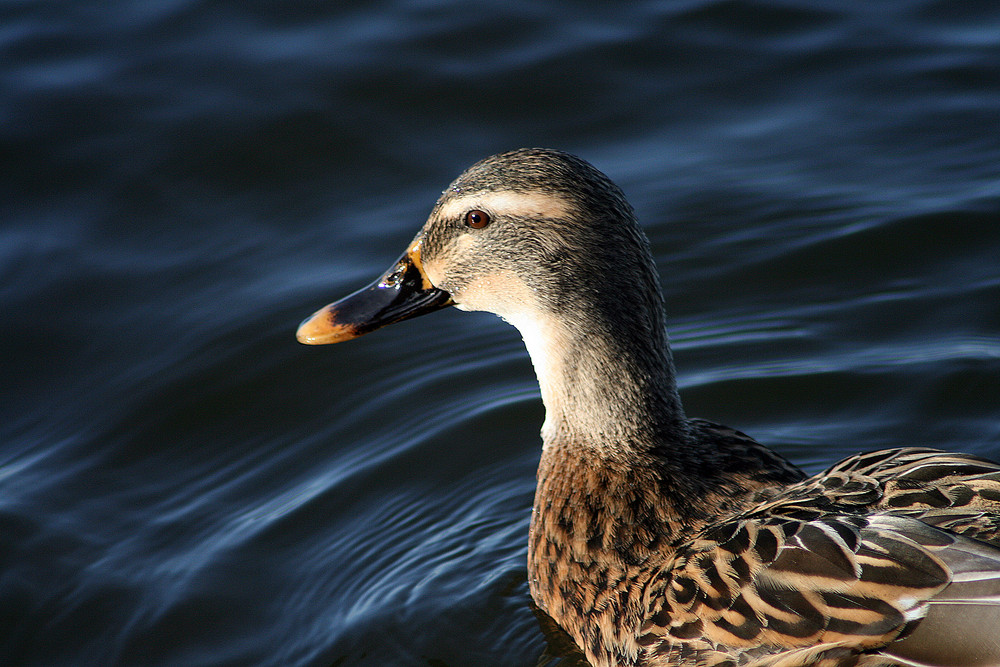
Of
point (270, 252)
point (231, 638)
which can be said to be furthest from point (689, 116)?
point (231, 638)

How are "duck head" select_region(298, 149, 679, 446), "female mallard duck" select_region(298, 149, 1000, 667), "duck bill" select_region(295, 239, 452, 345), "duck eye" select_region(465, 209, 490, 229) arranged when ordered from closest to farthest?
"female mallard duck" select_region(298, 149, 1000, 667) → "duck head" select_region(298, 149, 679, 446) → "duck eye" select_region(465, 209, 490, 229) → "duck bill" select_region(295, 239, 452, 345)

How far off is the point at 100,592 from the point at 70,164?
3535 mm

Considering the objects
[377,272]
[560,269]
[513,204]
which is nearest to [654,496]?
[560,269]

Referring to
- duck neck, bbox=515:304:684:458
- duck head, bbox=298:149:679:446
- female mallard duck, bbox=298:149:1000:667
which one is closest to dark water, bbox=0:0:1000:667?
female mallard duck, bbox=298:149:1000:667

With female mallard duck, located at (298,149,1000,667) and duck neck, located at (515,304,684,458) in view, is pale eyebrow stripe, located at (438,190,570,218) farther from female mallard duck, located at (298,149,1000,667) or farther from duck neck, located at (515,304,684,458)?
duck neck, located at (515,304,684,458)

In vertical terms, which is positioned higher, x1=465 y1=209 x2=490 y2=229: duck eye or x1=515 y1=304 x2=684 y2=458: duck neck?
x1=465 y1=209 x2=490 y2=229: duck eye

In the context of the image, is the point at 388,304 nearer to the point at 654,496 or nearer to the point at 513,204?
the point at 513,204

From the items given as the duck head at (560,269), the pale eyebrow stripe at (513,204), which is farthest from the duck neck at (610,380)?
the pale eyebrow stripe at (513,204)

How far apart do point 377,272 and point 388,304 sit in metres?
2.02

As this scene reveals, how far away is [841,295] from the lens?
6746mm

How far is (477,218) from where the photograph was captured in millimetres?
4758

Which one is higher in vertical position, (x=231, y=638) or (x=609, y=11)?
(x=609, y=11)

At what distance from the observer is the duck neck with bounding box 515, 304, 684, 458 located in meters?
4.69

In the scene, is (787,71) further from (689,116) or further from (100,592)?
(100,592)
